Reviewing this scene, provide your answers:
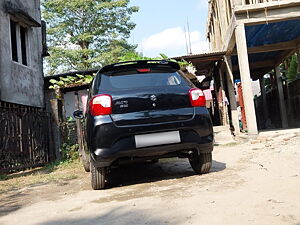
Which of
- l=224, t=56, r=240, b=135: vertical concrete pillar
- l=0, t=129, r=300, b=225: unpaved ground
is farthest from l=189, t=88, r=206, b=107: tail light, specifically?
l=224, t=56, r=240, b=135: vertical concrete pillar

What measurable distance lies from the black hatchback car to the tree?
19191mm

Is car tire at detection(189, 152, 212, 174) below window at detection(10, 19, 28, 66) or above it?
below

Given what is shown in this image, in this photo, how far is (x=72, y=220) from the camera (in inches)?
102

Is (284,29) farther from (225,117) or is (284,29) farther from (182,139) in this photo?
(182,139)

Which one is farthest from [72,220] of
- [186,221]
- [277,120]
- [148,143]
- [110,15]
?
[110,15]

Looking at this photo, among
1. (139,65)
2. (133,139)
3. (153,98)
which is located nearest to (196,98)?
(153,98)

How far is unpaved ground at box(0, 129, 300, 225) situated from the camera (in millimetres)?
2307

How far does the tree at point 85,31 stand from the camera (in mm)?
22859

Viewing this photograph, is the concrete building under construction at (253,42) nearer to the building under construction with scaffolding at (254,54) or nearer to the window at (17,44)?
the building under construction with scaffolding at (254,54)

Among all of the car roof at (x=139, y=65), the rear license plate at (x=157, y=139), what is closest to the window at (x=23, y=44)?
the car roof at (x=139, y=65)

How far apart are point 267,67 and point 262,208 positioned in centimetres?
1453

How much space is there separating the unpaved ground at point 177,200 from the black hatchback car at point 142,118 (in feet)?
1.40

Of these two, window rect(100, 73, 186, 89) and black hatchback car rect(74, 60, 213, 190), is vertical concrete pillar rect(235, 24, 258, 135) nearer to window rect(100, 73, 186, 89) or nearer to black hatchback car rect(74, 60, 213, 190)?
black hatchback car rect(74, 60, 213, 190)

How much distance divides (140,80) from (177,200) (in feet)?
5.56
